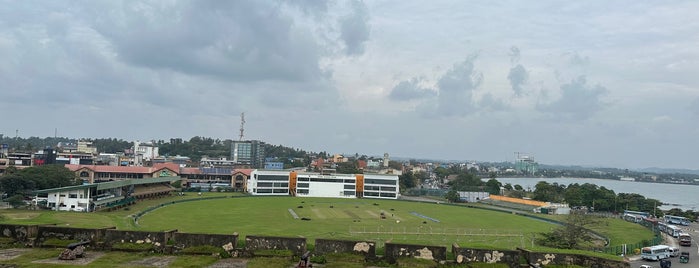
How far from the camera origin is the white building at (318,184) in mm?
85125

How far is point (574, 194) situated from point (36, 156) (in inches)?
3826

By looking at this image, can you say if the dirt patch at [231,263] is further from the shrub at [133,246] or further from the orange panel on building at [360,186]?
the orange panel on building at [360,186]

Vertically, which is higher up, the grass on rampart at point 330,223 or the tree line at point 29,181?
the tree line at point 29,181

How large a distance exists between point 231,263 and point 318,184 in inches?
2854

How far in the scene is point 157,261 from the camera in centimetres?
1287

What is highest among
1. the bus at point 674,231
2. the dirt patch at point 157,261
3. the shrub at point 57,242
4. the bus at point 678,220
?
the shrub at point 57,242

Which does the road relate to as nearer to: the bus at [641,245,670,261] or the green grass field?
the bus at [641,245,670,261]

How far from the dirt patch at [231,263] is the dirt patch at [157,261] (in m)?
1.24

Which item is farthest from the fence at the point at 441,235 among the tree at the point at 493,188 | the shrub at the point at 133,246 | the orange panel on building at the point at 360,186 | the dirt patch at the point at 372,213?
the tree at the point at 493,188

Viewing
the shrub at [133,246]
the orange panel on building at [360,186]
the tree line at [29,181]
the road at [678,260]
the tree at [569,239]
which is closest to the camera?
the shrub at [133,246]

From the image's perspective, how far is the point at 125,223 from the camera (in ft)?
137

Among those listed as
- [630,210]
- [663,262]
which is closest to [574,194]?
[630,210]

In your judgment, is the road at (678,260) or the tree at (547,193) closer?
the road at (678,260)

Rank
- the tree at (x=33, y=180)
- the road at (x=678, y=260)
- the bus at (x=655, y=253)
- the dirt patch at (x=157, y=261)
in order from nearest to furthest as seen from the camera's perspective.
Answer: the dirt patch at (x=157, y=261)
the road at (x=678, y=260)
the bus at (x=655, y=253)
the tree at (x=33, y=180)
